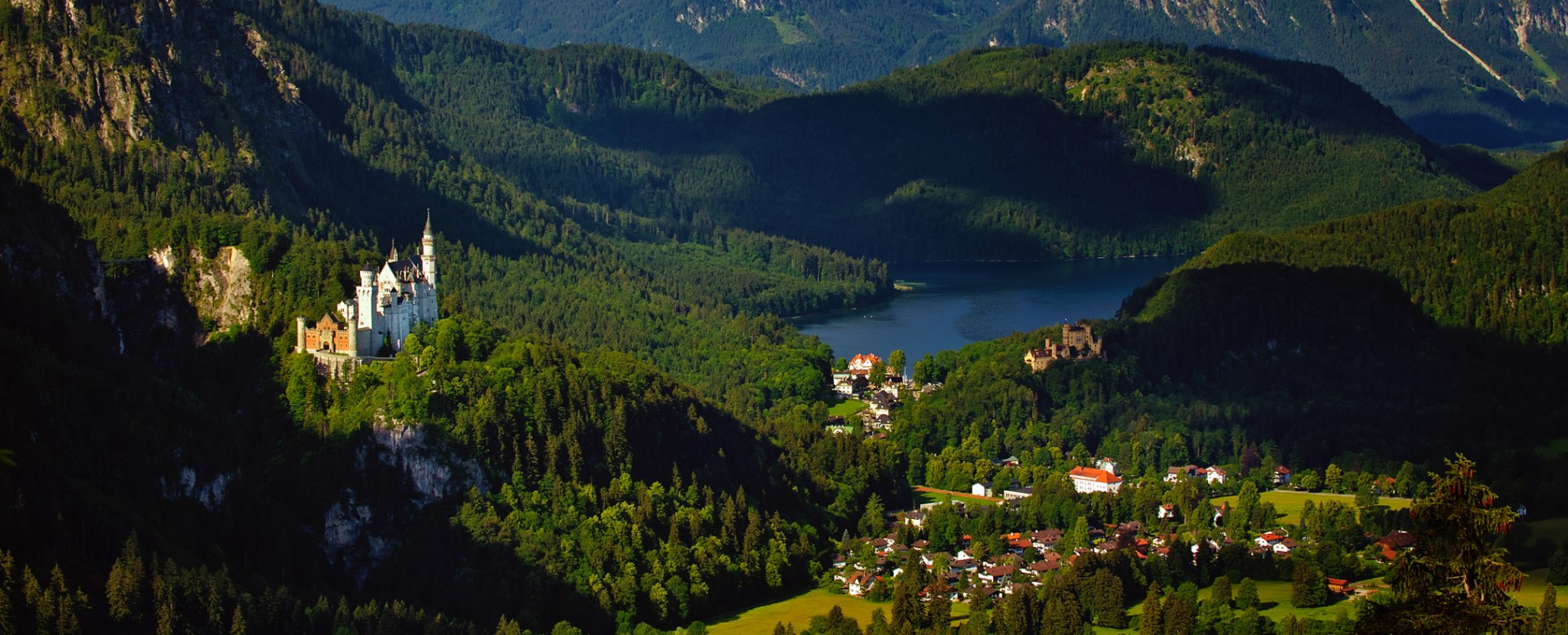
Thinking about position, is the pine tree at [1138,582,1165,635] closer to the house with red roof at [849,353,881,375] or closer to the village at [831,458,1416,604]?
the village at [831,458,1416,604]

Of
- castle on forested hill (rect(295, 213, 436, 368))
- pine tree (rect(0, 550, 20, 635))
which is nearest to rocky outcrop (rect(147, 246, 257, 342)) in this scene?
castle on forested hill (rect(295, 213, 436, 368))

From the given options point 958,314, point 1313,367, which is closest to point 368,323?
point 1313,367

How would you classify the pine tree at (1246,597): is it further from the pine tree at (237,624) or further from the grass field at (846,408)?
the grass field at (846,408)

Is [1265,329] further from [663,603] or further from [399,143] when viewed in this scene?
[399,143]

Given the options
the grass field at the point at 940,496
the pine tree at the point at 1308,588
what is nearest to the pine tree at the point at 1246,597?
the pine tree at the point at 1308,588

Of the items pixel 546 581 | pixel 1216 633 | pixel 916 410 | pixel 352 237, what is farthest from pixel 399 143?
pixel 1216 633
